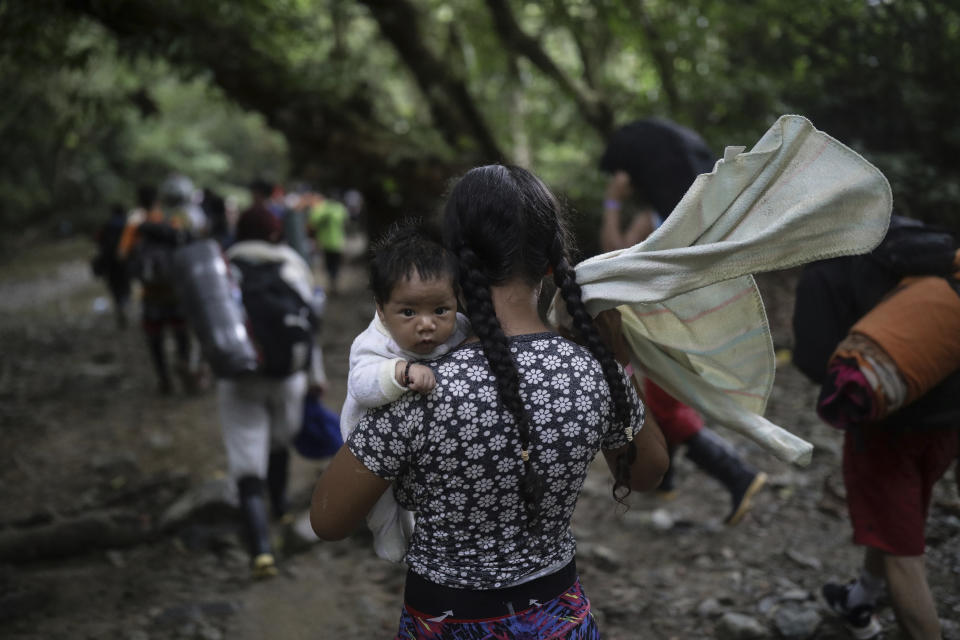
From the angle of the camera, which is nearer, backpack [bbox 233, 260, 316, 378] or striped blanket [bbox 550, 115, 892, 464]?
striped blanket [bbox 550, 115, 892, 464]

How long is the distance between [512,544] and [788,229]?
994 mm

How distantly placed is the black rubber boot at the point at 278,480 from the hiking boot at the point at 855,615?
3.31 m

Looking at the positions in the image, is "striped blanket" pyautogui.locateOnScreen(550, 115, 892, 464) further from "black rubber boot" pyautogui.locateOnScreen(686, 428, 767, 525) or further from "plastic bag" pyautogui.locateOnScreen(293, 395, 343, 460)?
"plastic bag" pyautogui.locateOnScreen(293, 395, 343, 460)

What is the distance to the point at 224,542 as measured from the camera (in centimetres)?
515

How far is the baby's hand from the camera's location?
1.73m

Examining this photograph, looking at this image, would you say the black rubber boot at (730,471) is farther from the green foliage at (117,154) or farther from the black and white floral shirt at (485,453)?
the green foliage at (117,154)

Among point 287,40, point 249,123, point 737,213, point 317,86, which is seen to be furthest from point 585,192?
point 249,123

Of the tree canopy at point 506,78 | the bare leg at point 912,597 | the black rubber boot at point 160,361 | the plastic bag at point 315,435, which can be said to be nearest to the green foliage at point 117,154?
the tree canopy at point 506,78

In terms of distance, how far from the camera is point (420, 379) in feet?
5.68

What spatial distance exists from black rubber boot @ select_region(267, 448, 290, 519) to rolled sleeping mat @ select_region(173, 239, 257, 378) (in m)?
1.04

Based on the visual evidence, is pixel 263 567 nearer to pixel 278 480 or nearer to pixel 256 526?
pixel 256 526

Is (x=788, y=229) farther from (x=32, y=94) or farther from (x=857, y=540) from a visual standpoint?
(x=32, y=94)

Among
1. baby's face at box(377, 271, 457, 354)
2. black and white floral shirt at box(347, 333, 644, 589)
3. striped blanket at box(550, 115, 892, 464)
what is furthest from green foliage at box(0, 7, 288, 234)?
striped blanket at box(550, 115, 892, 464)

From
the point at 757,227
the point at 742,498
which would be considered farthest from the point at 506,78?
the point at 757,227
